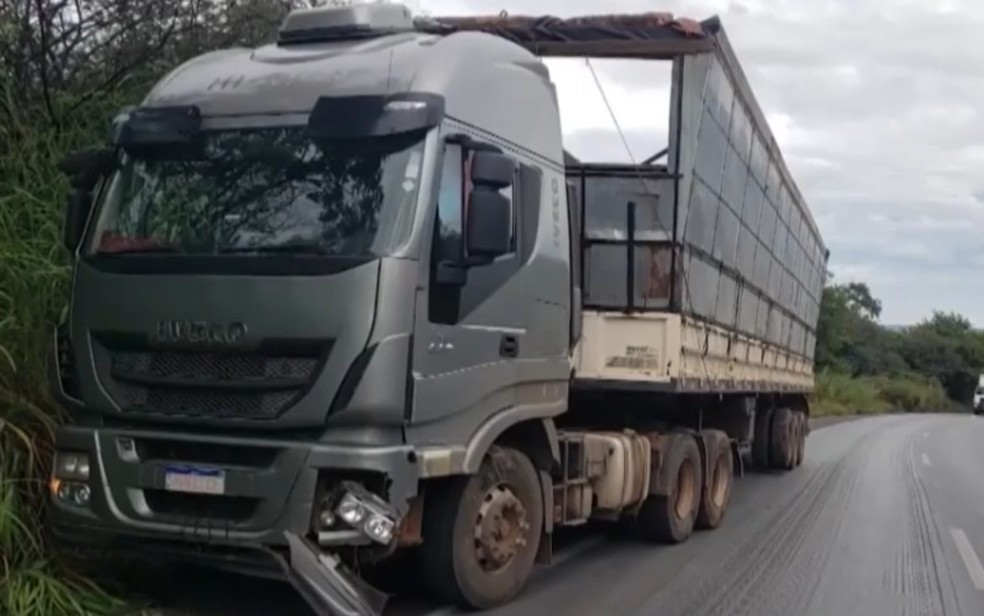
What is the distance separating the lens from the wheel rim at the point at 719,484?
39.2 ft

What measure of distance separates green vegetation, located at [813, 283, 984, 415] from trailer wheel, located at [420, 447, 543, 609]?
4932 centimetres

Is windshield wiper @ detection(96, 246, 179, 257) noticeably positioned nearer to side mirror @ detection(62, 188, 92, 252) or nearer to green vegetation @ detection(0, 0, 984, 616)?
side mirror @ detection(62, 188, 92, 252)

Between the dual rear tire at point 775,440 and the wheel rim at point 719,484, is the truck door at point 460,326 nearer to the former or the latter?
the wheel rim at point 719,484

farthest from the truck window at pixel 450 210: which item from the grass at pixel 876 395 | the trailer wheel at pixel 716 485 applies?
the grass at pixel 876 395

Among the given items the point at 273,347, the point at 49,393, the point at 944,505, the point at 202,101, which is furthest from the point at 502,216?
the point at 944,505

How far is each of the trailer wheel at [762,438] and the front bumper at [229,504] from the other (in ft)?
38.4

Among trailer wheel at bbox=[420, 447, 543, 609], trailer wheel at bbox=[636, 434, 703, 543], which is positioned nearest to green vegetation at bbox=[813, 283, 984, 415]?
trailer wheel at bbox=[636, 434, 703, 543]

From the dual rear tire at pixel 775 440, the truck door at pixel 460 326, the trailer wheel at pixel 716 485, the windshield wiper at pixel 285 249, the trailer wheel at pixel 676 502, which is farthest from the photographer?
the dual rear tire at pixel 775 440

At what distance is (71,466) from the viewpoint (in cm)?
680

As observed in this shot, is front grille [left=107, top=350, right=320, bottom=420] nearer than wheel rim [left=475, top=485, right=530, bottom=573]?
Result: Yes

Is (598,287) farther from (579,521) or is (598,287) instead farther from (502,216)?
(502,216)

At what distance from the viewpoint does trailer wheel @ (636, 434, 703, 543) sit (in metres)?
10.6

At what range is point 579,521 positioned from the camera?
29.8 feet

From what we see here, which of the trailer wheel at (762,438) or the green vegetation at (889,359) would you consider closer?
the trailer wheel at (762,438)
